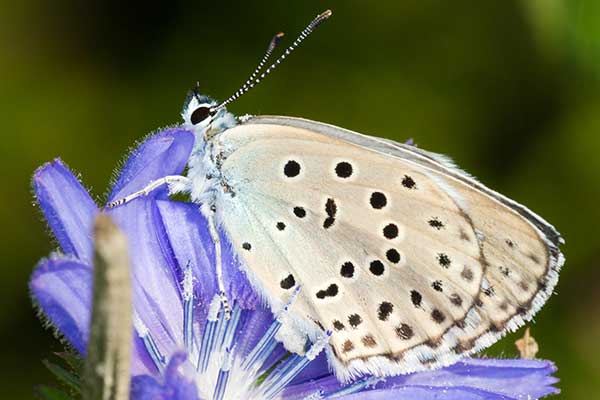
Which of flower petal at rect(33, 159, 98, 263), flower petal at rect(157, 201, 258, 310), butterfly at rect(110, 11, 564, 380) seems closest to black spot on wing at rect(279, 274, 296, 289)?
butterfly at rect(110, 11, 564, 380)

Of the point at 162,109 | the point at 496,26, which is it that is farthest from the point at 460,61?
the point at 162,109

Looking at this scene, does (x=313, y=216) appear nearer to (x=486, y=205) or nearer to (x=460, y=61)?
(x=486, y=205)

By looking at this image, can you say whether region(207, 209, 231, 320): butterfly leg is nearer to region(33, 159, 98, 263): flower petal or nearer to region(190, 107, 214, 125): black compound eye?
region(190, 107, 214, 125): black compound eye

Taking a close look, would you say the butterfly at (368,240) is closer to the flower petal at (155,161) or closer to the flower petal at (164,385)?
the flower petal at (155,161)

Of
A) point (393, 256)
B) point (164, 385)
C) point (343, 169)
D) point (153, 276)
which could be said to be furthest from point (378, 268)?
point (164, 385)

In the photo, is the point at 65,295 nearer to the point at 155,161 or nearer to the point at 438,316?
the point at 155,161

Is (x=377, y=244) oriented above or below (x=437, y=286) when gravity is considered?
above
